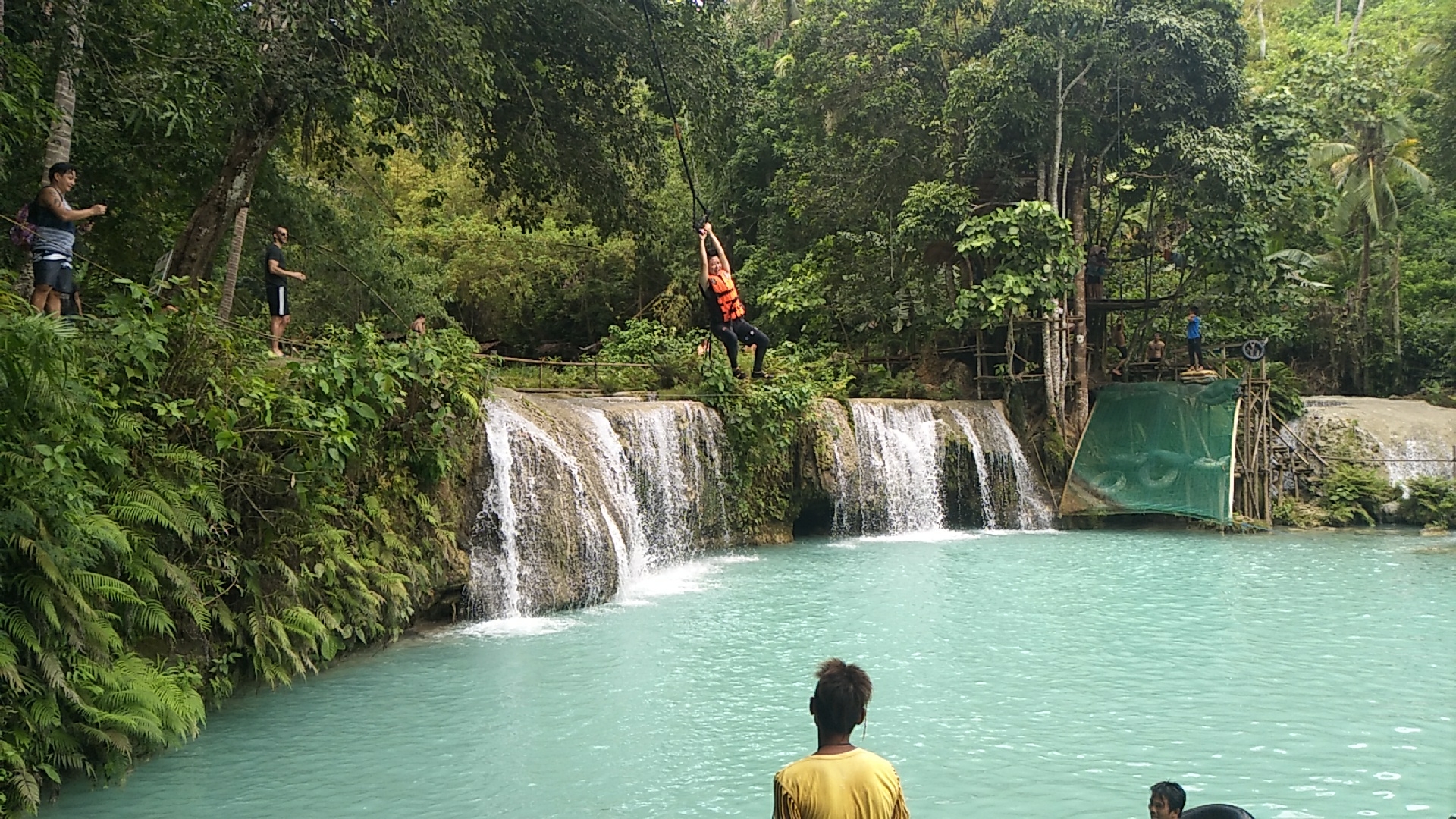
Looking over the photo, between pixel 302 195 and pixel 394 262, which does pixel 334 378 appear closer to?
pixel 302 195

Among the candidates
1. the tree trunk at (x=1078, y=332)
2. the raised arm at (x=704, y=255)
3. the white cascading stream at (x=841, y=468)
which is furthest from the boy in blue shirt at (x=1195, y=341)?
the raised arm at (x=704, y=255)

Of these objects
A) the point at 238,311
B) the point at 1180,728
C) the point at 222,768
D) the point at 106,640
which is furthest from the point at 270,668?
the point at 238,311

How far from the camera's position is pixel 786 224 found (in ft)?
80.1

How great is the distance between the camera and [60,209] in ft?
22.8

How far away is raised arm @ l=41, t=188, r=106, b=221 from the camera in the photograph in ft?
22.5

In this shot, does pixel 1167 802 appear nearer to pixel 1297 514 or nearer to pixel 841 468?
pixel 841 468

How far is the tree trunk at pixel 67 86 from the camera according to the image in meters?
7.22

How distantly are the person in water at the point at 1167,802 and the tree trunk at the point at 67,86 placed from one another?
7529 mm

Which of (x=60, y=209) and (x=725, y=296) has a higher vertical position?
(x=60, y=209)

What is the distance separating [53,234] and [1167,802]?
24.1 feet

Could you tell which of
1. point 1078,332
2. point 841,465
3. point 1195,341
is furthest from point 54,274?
point 1195,341

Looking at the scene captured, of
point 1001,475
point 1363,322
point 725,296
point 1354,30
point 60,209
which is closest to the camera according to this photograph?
point 60,209

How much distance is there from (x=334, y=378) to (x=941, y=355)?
1666cm

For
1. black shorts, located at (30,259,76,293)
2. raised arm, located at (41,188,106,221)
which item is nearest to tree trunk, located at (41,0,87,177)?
raised arm, located at (41,188,106,221)
